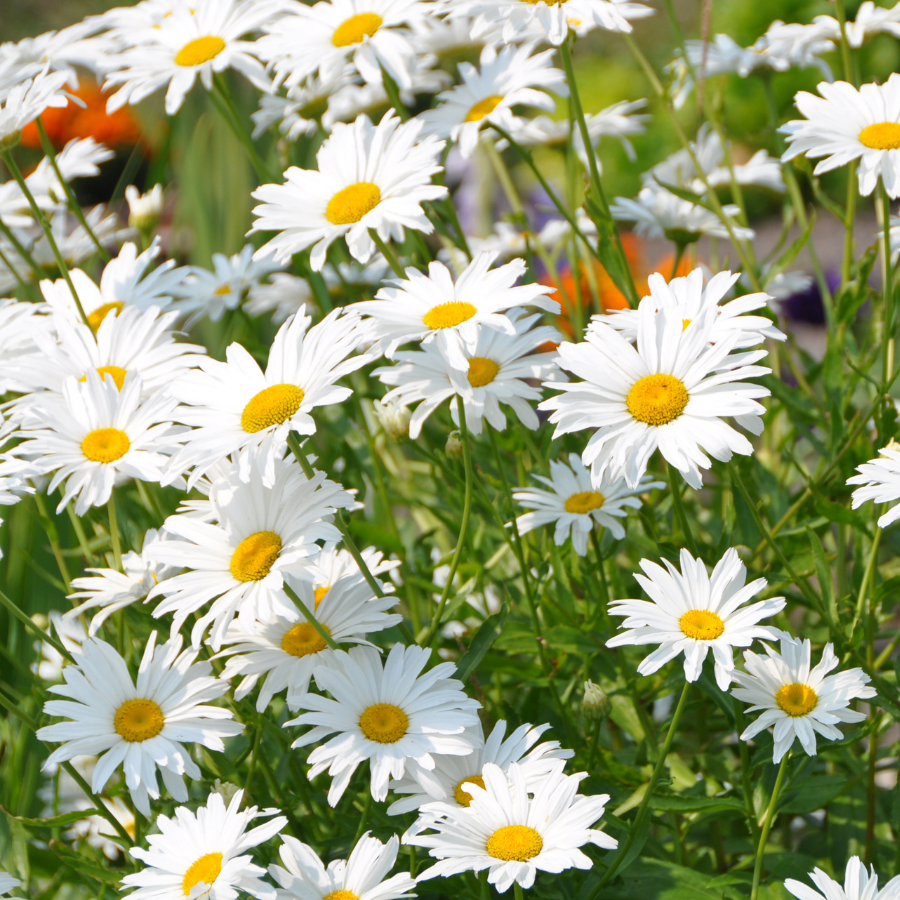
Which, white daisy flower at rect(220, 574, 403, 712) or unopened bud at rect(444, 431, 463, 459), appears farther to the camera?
unopened bud at rect(444, 431, 463, 459)

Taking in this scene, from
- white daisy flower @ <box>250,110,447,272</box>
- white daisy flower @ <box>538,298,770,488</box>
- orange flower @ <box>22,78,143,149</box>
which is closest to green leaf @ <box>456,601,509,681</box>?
white daisy flower @ <box>538,298,770,488</box>

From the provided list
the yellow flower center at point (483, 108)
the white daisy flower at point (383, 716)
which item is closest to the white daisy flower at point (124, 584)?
the white daisy flower at point (383, 716)

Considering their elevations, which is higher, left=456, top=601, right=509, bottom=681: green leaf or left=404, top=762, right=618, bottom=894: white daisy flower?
left=456, top=601, right=509, bottom=681: green leaf

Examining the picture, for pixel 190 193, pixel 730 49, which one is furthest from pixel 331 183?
pixel 190 193

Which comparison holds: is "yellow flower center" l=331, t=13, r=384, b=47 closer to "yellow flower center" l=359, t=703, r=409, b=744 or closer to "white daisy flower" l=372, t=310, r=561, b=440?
"white daisy flower" l=372, t=310, r=561, b=440

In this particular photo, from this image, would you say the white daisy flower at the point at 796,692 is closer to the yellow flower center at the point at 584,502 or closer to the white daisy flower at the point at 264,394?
the yellow flower center at the point at 584,502

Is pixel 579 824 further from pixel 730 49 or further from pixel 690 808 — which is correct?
pixel 730 49
